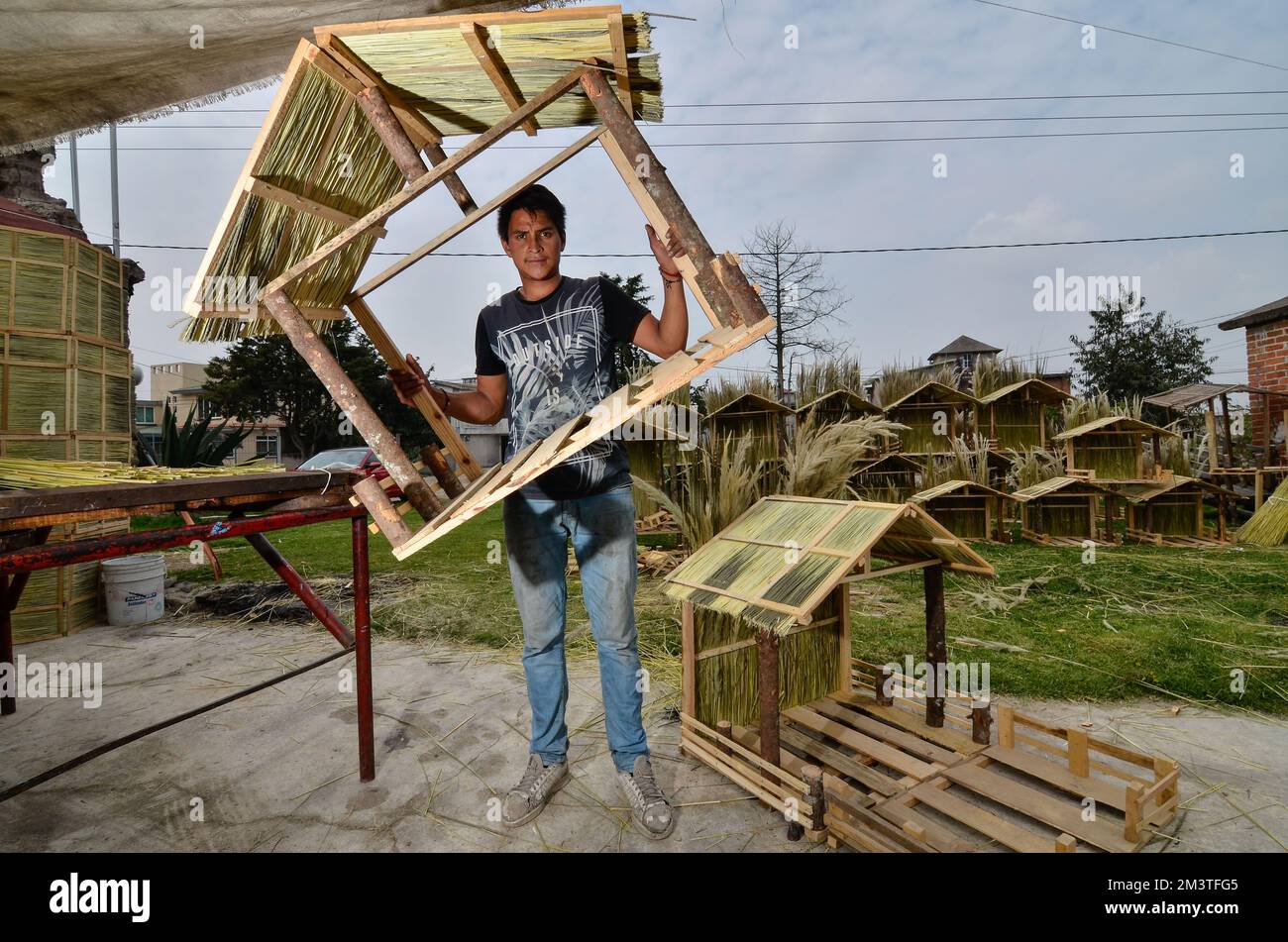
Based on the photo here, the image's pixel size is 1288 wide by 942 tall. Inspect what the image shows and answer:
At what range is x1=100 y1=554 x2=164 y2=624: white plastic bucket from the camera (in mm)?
5938

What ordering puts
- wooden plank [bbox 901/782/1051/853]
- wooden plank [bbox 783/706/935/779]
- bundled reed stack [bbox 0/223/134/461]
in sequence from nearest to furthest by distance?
1. wooden plank [bbox 901/782/1051/853]
2. wooden plank [bbox 783/706/935/779]
3. bundled reed stack [bbox 0/223/134/461]

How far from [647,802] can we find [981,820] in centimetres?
124

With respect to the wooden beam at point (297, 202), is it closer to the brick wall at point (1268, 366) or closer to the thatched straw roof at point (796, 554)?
the thatched straw roof at point (796, 554)

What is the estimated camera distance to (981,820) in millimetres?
2348

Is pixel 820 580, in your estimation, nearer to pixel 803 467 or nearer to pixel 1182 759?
pixel 803 467

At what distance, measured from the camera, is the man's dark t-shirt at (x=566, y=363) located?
8.39 ft

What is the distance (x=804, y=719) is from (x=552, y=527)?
5.48 ft

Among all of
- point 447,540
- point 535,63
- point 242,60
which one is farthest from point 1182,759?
point 447,540

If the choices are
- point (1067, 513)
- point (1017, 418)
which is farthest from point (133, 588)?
point (1017, 418)

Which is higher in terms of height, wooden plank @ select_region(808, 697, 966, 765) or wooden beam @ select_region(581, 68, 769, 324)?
wooden beam @ select_region(581, 68, 769, 324)

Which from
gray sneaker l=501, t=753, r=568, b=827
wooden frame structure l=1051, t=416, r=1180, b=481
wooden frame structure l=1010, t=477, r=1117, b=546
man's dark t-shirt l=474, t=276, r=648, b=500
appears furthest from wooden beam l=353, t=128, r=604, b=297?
wooden frame structure l=1051, t=416, r=1180, b=481

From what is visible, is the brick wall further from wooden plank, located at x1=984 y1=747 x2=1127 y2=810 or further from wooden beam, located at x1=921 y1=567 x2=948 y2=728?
wooden plank, located at x1=984 y1=747 x2=1127 y2=810

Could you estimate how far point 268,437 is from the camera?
119 feet

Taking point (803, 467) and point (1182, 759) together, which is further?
point (803, 467)
